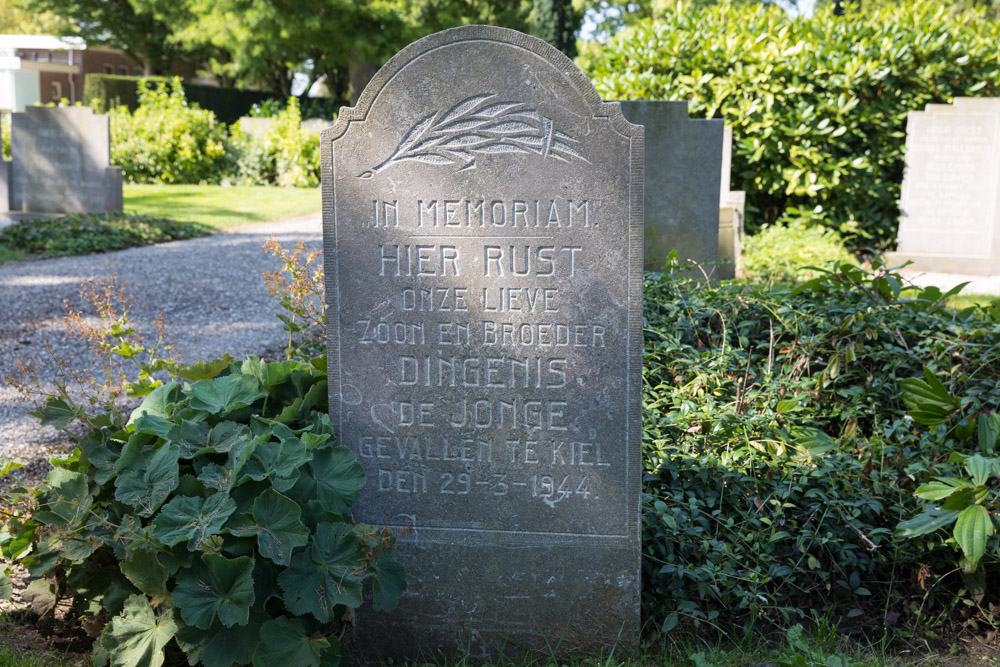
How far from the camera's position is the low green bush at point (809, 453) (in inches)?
112

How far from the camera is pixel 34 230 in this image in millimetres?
9852

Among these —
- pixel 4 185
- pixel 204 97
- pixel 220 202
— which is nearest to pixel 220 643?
pixel 4 185

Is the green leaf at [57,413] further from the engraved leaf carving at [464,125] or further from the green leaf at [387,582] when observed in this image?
the engraved leaf carving at [464,125]

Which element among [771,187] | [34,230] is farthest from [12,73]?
[771,187]

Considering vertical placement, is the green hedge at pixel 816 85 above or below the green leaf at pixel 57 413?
above

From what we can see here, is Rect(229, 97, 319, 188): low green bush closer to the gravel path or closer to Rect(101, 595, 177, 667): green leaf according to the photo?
the gravel path

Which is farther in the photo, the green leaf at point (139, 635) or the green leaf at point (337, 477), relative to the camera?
the green leaf at point (337, 477)

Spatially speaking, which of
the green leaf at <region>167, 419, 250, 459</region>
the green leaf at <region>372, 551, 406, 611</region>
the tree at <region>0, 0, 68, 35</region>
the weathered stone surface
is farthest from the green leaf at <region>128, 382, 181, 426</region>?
the tree at <region>0, 0, 68, 35</region>

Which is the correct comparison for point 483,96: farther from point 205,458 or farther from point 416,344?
point 205,458

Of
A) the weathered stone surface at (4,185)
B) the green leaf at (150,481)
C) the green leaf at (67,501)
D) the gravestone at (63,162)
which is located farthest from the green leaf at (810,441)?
the weathered stone surface at (4,185)

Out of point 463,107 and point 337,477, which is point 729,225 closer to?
point 463,107

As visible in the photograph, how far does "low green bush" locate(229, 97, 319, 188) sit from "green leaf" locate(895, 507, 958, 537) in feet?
52.5

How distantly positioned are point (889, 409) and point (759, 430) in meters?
0.64

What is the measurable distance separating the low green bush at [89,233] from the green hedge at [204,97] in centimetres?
1258
